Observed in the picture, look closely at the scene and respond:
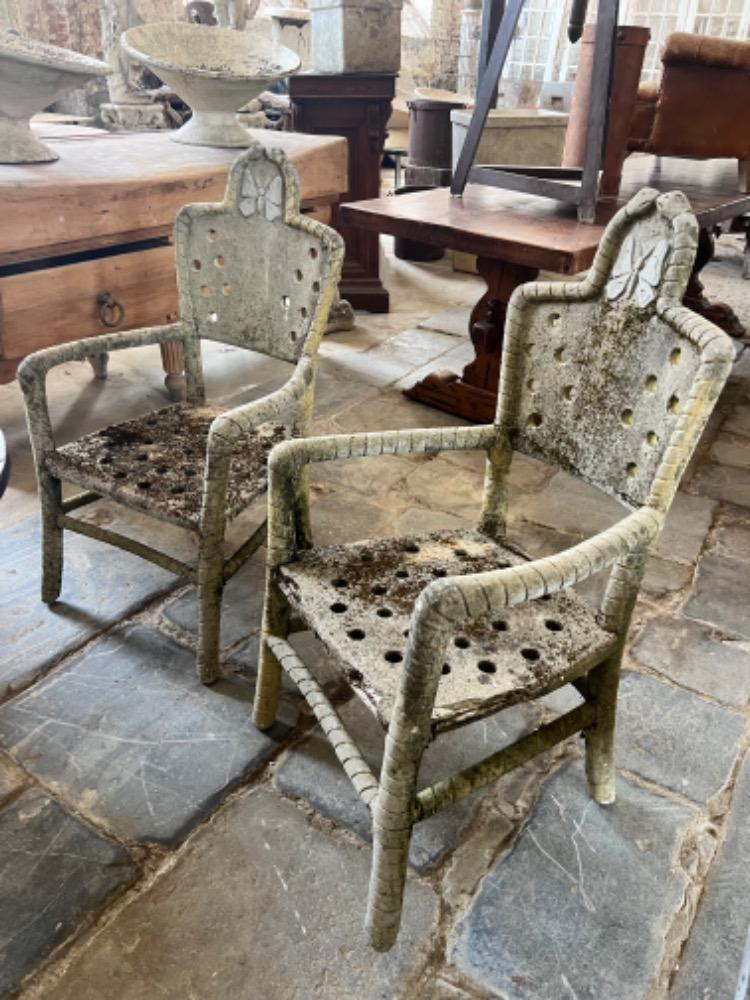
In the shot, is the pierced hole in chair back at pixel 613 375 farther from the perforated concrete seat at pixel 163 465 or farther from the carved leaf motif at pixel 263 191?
the carved leaf motif at pixel 263 191

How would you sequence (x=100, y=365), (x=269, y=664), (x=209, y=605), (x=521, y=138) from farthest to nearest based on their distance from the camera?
(x=521, y=138) < (x=100, y=365) < (x=209, y=605) < (x=269, y=664)

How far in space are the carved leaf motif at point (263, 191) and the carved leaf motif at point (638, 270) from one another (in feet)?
3.04

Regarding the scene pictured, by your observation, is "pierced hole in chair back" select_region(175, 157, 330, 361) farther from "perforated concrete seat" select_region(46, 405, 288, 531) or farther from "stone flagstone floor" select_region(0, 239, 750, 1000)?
"stone flagstone floor" select_region(0, 239, 750, 1000)

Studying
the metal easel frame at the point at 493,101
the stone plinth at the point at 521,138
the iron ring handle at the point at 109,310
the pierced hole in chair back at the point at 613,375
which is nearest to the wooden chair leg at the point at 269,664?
the pierced hole in chair back at the point at 613,375

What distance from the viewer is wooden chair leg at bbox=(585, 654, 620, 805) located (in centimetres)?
144

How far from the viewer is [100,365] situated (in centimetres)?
343

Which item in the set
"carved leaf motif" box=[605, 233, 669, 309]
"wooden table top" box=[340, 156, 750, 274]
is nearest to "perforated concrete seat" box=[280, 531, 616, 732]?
"carved leaf motif" box=[605, 233, 669, 309]

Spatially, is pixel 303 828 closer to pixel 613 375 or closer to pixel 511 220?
pixel 613 375

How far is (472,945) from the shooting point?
1.29 metres

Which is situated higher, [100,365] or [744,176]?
[744,176]

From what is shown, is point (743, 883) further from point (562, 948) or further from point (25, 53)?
point (25, 53)

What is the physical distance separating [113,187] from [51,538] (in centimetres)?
124

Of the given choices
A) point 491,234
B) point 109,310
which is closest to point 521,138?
point 491,234

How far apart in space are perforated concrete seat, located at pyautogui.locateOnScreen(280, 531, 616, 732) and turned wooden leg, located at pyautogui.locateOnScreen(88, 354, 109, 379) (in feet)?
7.45
